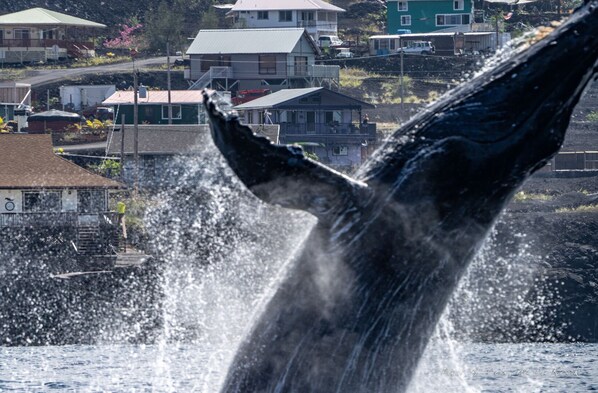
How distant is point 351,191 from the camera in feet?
16.6

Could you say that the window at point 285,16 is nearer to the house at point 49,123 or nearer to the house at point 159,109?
the house at point 159,109

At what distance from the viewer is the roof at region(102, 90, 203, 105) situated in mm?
61031

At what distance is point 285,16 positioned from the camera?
79.5 metres

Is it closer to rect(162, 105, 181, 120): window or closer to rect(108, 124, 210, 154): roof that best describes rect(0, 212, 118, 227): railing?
rect(108, 124, 210, 154): roof

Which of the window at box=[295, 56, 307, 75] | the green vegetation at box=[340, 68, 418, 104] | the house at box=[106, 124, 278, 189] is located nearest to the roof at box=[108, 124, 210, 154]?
the house at box=[106, 124, 278, 189]

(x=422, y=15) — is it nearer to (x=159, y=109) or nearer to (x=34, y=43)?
(x=34, y=43)

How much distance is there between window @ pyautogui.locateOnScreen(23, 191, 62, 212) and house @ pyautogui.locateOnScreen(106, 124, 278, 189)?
19.5ft

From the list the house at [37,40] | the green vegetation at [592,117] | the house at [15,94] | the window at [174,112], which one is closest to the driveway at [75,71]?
the house at [15,94]

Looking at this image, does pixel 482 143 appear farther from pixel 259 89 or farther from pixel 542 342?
pixel 259 89

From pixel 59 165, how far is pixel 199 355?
57.8 feet

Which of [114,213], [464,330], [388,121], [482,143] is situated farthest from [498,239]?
[482,143]

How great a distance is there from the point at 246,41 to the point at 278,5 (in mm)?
10209

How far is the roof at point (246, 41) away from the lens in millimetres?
68938

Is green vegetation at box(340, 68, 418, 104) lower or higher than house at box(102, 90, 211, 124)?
higher
